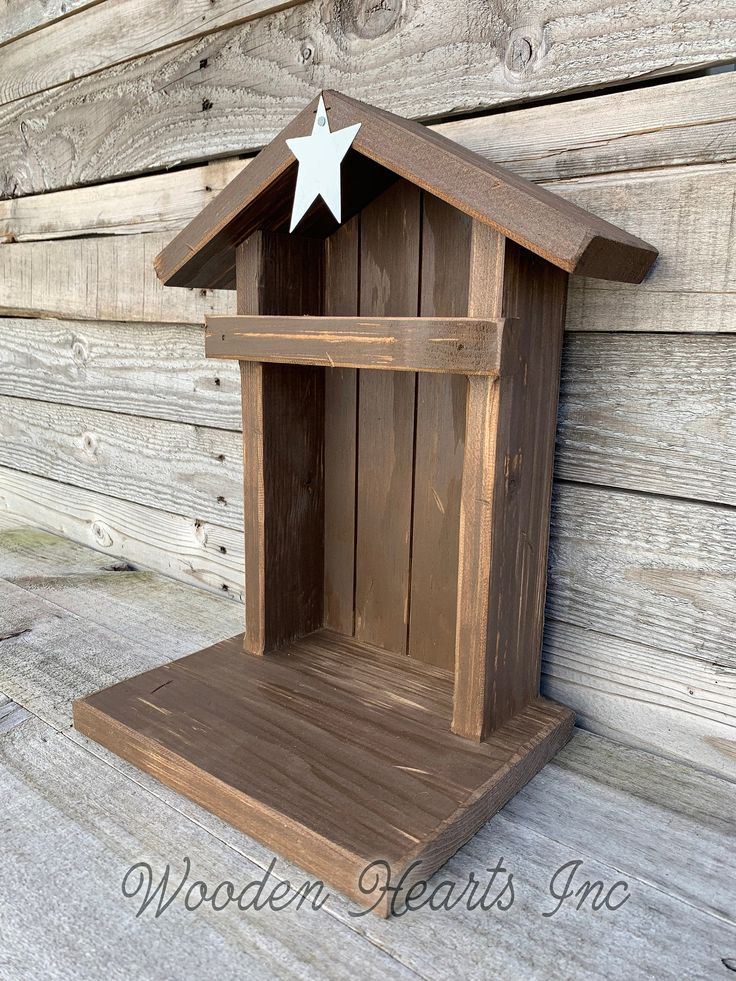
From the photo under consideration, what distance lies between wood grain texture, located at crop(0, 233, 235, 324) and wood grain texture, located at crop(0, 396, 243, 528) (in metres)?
0.20

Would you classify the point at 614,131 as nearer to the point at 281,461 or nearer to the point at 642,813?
the point at 281,461

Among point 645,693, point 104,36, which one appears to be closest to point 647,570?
point 645,693

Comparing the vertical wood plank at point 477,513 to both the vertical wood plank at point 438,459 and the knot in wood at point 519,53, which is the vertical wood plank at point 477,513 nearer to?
the vertical wood plank at point 438,459

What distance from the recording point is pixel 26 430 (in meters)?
1.78

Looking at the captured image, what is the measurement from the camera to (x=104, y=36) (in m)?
1.39

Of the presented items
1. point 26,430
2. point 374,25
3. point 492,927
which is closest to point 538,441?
point 492,927

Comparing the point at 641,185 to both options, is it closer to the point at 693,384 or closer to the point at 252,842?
the point at 693,384

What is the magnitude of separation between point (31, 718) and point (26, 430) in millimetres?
996

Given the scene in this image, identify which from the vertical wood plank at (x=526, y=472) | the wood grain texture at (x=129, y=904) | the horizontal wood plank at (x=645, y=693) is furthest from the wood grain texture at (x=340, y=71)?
the wood grain texture at (x=129, y=904)

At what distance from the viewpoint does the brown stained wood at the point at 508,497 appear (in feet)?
2.45

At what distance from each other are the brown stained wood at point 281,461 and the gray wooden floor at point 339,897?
276mm

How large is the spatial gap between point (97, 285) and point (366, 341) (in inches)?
35.1

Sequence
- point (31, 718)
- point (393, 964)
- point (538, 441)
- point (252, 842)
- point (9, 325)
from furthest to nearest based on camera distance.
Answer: point (9, 325) < point (31, 718) < point (538, 441) < point (252, 842) < point (393, 964)

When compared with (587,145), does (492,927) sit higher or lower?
lower
